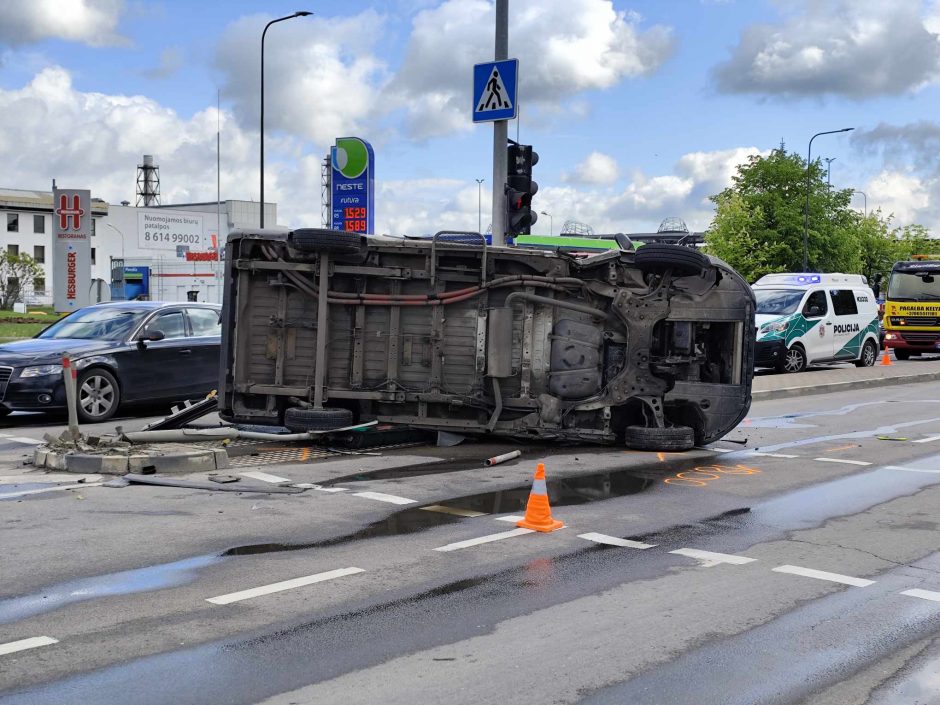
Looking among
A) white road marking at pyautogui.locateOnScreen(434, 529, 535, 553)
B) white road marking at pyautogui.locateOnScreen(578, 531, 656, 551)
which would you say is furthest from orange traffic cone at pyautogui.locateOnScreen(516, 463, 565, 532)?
white road marking at pyautogui.locateOnScreen(578, 531, 656, 551)

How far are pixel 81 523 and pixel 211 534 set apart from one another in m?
0.99

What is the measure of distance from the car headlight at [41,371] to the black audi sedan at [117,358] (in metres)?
0.01

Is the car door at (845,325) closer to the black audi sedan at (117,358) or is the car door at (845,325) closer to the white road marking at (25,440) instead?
the black audi sedan at (117,358)

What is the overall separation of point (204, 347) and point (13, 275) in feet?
243

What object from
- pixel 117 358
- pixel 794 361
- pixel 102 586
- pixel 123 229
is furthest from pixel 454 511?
pixel 123 229

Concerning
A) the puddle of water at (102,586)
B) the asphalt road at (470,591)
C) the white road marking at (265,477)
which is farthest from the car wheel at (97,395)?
the puddle of water at (102,586)

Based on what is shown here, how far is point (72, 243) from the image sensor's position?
26922 mm

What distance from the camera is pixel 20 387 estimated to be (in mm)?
12711


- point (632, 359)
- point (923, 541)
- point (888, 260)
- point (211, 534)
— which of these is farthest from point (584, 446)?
point (888, 260)

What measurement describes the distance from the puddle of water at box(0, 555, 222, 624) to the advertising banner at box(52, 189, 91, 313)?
A: 22.0 m

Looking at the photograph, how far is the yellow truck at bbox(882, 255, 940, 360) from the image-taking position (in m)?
28.3

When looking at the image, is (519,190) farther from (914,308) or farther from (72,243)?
(914,308)

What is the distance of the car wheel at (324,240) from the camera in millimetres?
10344

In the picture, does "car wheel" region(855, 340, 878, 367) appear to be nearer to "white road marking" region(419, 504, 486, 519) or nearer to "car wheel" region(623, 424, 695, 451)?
"car wheel" region(623, 424, 695, 451)
